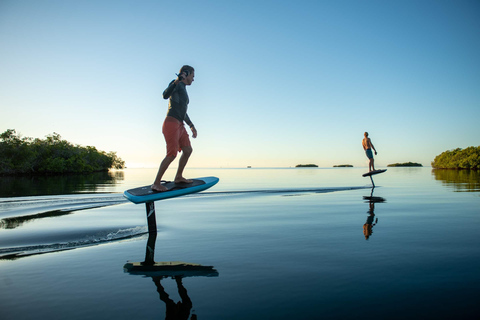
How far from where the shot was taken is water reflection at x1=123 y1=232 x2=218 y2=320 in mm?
3098

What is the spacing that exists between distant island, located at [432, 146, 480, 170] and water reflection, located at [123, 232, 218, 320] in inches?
5124

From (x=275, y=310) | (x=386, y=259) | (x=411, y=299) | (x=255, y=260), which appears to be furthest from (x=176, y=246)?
(x=411, y=299)

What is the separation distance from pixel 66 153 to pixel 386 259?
372ft

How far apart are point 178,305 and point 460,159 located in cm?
14648

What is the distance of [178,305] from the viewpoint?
3205mm

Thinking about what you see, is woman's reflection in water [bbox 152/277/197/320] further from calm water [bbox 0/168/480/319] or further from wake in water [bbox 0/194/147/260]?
wake in water [bbox 0/194/147/260]

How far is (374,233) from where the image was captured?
6.52m

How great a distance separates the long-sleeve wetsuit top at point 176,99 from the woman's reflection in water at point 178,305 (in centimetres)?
404

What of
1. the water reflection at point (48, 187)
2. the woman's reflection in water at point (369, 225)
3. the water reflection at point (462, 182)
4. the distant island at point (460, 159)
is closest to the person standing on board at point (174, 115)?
the woman's reflection in water at point (369, 225)

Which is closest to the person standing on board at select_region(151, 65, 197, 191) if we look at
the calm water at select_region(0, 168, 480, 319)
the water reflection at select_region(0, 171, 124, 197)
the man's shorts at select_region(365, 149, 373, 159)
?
the calm water at select_region(0, 168, 480, 319)

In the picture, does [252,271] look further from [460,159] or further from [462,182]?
[460,159]

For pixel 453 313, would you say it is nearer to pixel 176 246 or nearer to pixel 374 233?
pixel 374 233

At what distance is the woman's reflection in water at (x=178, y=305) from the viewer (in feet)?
9.75

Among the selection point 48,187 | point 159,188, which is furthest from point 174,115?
point 48,187
